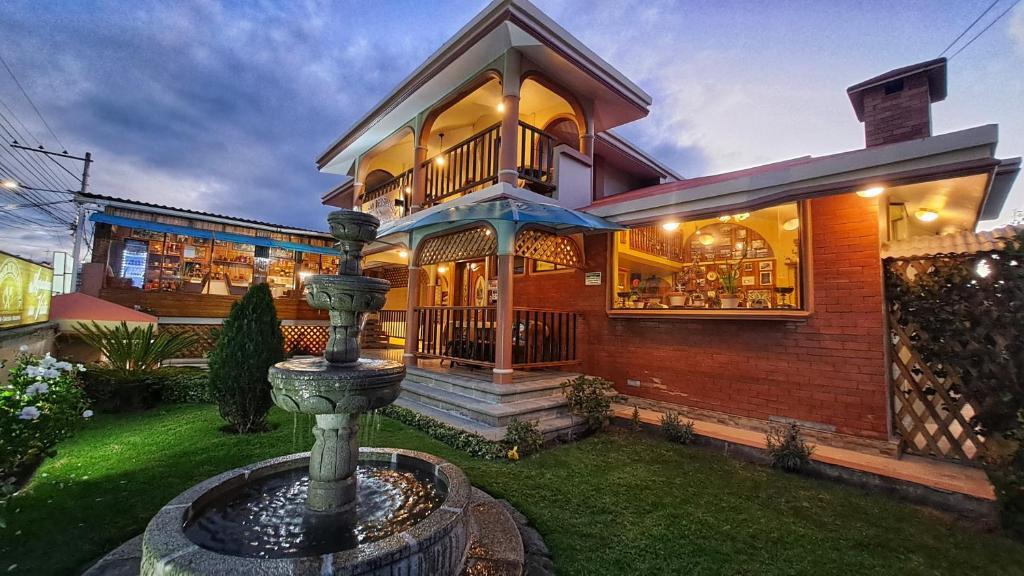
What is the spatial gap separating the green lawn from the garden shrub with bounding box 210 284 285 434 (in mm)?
353

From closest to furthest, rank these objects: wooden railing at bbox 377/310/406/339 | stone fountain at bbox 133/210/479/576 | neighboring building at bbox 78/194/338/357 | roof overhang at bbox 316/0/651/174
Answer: stone fountain at bbox 133/210/479/576 → roof overhang at bbox 316/0/651/174 → wooden railing at bbox 377/310/406/339 → neighboring building at bbox 78/194/338/357

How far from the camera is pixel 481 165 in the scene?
7.11 metres

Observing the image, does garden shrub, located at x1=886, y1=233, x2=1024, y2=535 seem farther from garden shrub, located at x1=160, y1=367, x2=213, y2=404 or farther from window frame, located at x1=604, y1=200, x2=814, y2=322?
garden shrub, located at x1=160, y1=367, x2=213, y2=404

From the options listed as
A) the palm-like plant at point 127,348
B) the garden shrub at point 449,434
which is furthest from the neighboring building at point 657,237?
the palm-like plant at point 127,348

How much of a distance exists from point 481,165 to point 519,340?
11.1 ft

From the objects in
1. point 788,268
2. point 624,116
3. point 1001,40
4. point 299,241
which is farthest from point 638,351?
point 299,241

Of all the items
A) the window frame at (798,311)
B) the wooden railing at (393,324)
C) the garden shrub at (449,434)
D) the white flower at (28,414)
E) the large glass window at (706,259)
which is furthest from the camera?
the wooden railing at (393,324)

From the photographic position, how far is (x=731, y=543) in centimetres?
269

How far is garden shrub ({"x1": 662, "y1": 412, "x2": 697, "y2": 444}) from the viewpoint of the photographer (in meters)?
4.80

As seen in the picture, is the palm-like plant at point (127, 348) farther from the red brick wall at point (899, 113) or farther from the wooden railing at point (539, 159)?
the red brick wall at point (899, 113)

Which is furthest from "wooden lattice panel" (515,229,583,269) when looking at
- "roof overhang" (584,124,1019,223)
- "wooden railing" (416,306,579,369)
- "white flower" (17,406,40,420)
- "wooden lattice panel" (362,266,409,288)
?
"wooden lattice panel" (362,266,409,288)

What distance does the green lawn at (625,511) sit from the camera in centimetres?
248

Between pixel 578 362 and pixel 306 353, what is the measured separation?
10.5m

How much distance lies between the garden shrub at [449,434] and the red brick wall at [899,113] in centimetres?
684
